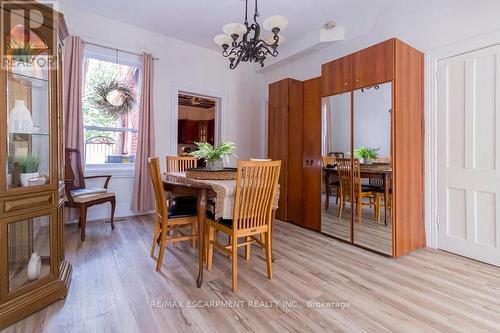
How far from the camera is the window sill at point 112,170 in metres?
3.73

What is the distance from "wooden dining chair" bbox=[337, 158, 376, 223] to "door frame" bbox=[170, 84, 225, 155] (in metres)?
2.64

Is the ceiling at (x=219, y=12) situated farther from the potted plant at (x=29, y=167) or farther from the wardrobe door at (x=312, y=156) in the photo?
the potted plant at (x=29, y=167)

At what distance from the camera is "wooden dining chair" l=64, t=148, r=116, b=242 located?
296 cm

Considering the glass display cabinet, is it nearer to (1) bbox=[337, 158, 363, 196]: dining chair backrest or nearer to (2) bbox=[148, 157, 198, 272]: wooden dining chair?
(2) bbox=[148, 157, 198, 272]: wooden dining chair

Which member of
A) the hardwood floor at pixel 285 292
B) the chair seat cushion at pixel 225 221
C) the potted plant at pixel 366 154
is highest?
the potted plant at pixel 366 154

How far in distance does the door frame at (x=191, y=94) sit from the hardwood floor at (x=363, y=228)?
2.65 meters

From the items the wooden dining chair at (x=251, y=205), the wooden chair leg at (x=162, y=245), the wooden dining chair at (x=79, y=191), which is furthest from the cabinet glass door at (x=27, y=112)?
the wooden dining chair at (x=79, y=191)

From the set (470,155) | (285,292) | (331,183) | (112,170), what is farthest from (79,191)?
(470,155)

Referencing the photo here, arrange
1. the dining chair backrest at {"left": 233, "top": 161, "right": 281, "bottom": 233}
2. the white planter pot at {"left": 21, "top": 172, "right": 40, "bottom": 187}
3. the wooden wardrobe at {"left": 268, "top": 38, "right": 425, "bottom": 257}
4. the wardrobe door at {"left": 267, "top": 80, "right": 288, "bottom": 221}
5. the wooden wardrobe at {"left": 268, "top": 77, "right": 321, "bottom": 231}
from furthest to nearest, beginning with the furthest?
the wardrobe door at {"left": 267, "top": 80, "right": 288, "bottom": 221}, the wooden wardrobe at {"left": 268, "top": 77, "right": 321, "bottom": 231}, the wooden wardrobe at {"left": 268, "top": 38, "right": 425, "bottom": 257}, the dining chair backrest at {"left": 233, "top": 161, "right": 281, "bottom": 233}, the white planter pot at {"left": 21, "top": 172, "right": 40, "bottom": 187}

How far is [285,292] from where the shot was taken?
1.90 metres

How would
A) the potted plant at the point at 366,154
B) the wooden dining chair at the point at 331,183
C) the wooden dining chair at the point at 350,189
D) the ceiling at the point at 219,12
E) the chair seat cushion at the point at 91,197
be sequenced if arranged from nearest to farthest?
the potted plant at the point at 366,154 → the wooden dining chair at the point at 350,189 → the chair seat cushion at the point at 91,197 → the wooden dining chair at the point at 331,183 → the ceiling at the point at 219,12

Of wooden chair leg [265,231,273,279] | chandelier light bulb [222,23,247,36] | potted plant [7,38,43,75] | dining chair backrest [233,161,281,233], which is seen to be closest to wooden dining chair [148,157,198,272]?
dining chair backrest [233,161,281,233]

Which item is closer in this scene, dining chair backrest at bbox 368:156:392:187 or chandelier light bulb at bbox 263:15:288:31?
chandelier light bulb at bbox 263:15:288:31

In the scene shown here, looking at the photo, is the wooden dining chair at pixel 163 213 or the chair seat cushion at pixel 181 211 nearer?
the wooden dining chair at pixel 163 213
